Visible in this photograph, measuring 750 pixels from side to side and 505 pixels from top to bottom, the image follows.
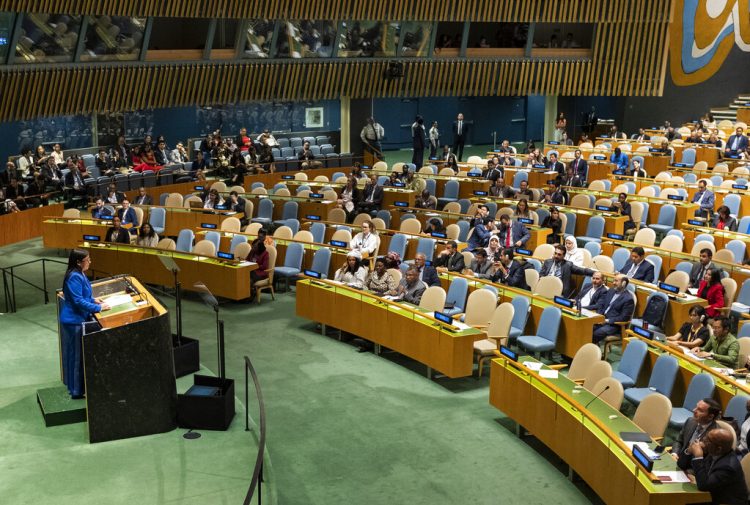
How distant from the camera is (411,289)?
446 inches

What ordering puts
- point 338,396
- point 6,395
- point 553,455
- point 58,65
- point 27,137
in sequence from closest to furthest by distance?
point 553,455 → point 6,395 → point 338,396 → point 58,65 → point 27,137

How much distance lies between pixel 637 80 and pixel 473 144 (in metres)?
7.12

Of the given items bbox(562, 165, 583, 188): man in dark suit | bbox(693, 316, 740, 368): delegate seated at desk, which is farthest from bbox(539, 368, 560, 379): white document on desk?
bbox(562, 165, 583, 188): man in dark suit

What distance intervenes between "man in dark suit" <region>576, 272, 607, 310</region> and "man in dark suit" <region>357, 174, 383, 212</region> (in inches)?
273

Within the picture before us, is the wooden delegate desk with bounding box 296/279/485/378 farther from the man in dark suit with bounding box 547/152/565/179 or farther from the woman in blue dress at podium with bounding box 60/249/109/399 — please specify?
the man in dark suit with bounding box 547/152/565/179

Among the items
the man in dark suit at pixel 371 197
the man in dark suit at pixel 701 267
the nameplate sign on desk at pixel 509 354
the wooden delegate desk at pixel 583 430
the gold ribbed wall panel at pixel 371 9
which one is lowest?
the wooden delegate desk at pixel 583 430

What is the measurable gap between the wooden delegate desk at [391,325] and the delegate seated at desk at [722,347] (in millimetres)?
2412

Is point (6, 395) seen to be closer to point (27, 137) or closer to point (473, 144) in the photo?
point (27, 137)

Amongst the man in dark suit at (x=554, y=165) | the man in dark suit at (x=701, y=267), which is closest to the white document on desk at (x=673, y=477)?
the man in dark suit at (x=701, y=267)

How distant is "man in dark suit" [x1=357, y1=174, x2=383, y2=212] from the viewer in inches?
690

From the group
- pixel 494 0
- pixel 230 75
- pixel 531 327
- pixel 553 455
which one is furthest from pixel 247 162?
pixel 553 455

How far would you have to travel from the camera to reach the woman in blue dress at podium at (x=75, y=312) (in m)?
8.10

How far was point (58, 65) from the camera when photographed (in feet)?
60.4

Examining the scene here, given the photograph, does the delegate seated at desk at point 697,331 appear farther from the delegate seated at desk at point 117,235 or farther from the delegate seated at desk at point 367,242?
the delegate seated at desk at point 117,235
